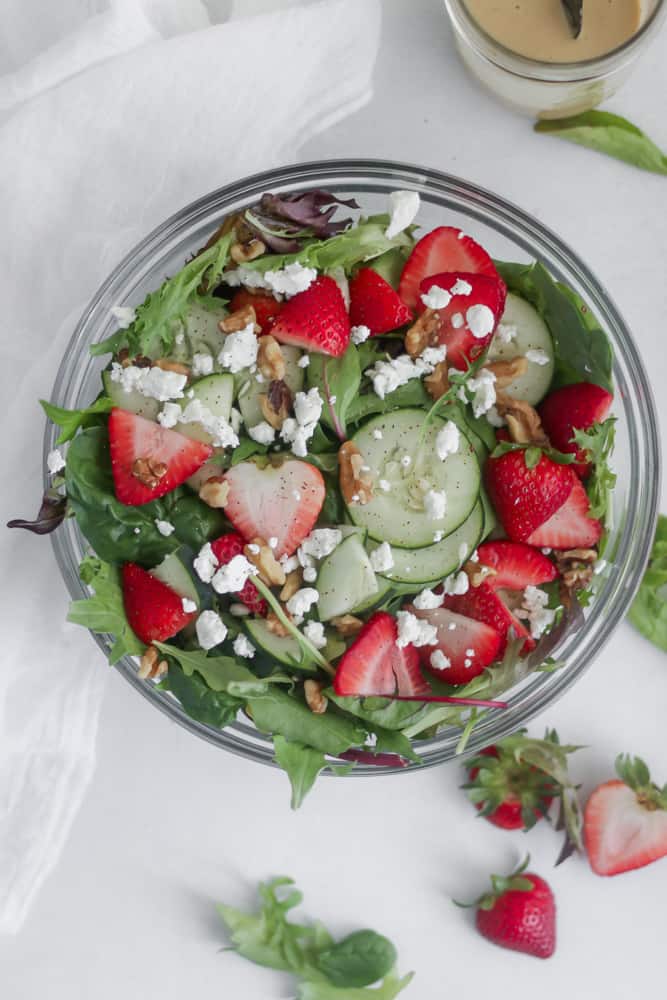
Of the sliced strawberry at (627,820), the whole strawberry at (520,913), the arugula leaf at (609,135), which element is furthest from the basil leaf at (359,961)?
the arugula leaf at (609,135)

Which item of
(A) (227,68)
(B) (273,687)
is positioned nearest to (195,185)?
(A) (227,68)

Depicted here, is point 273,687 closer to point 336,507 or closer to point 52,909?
point 336,507

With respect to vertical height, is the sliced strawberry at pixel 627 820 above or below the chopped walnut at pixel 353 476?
below

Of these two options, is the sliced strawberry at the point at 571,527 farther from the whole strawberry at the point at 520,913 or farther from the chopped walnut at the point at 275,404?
the whole strawberry at the point at 520,913

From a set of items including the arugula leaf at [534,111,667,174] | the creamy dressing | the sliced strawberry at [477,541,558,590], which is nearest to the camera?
the sliced strawberry at [477,541,558,590]

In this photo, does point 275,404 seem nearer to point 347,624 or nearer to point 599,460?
point 347,624

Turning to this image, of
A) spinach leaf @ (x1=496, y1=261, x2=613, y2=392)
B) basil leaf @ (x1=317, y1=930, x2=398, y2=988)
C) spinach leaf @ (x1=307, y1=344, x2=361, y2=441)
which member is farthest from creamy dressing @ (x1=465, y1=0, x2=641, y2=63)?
basil leaf @ (x1=317, y1=930, x2=398, y2=988)

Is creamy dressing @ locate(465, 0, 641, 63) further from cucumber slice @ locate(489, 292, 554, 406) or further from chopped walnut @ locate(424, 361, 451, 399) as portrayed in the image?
chopped walnut @ locate(424, 361, 451, 399)
